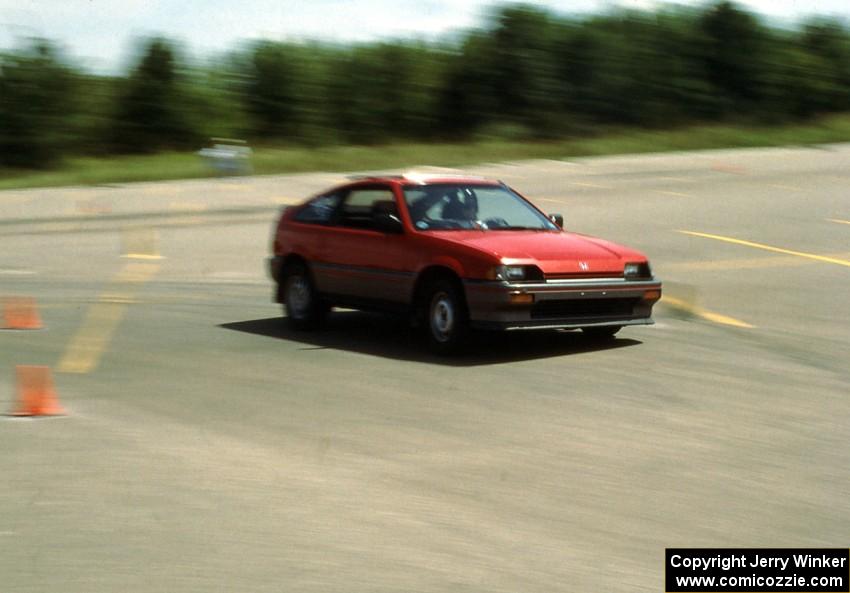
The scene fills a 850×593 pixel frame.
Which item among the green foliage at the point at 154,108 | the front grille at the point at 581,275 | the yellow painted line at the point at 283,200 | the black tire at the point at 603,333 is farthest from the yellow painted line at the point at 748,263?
the green foliage at the point at 154,108

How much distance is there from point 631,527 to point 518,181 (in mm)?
23411

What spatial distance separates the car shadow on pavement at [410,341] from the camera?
11039mm

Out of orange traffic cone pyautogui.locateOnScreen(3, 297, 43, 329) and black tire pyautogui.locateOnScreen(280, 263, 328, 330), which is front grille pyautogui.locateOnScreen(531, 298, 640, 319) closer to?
black tire pyautogui.locateOnScreen(280, 263, 328, 330)

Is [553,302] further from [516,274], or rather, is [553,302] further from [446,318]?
[446,318]

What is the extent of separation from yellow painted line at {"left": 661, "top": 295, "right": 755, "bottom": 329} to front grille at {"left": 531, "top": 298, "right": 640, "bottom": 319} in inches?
73.9

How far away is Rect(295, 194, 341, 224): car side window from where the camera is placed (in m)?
12.6

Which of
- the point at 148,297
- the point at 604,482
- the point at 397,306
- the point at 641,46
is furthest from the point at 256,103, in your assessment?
the point at 604,482

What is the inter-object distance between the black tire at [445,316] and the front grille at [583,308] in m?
0.60

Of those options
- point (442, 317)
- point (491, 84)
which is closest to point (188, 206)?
point (442, 317)

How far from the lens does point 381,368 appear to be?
1049 cm

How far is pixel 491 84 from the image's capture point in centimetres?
4512

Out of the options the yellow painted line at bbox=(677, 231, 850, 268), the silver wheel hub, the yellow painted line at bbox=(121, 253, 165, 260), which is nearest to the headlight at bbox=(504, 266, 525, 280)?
the silver wheel hub

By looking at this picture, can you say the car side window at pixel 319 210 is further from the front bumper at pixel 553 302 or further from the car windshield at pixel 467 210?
the front bumper at pixel 553 302

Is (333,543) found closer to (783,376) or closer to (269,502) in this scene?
(269,502)
